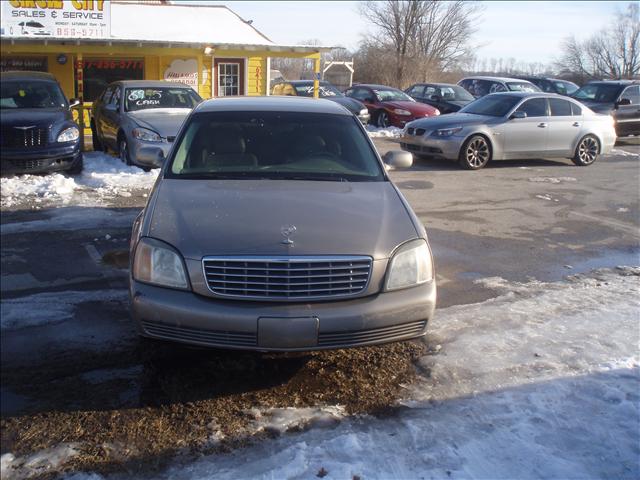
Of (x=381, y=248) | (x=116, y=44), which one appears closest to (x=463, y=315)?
(x=381, y=248)

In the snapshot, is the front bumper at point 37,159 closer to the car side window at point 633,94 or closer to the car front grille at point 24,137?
the car front grille at point 24,137

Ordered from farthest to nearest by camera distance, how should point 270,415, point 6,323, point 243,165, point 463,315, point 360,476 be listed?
point 463,315
point 243,165
point 6,323
point 270,415
point 360,476

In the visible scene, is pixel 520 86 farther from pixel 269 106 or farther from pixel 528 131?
pixel 269 106

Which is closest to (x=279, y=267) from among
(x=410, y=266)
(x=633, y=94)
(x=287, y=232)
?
(x=287, y=232)

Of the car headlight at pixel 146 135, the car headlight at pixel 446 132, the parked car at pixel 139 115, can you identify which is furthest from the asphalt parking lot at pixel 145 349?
the car headlight at pixel 446 132

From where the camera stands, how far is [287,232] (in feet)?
12.8

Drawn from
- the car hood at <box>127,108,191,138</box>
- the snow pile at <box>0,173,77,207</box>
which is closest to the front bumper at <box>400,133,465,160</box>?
the car hood at <box>127,108,191,138</box>

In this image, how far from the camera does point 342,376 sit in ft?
14.0

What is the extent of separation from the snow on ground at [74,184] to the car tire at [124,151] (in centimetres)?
16

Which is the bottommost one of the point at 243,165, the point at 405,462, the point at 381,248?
the point at 405,462

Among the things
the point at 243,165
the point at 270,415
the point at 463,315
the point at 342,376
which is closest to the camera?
the point at 270,415

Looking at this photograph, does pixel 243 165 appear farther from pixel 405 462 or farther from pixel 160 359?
pixel 405 462

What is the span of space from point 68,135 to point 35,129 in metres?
0.55

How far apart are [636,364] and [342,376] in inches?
79.6
